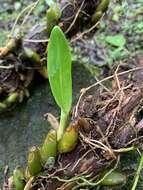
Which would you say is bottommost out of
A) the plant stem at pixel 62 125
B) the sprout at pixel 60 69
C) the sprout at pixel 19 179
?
the sprout at pixel 19 179

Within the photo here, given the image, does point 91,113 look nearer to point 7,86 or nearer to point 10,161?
point 10,161

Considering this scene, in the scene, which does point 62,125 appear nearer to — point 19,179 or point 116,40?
point 19,179

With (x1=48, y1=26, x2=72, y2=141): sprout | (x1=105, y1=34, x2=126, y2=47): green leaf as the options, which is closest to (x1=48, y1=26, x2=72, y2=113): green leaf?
(x1=48, y1=26, x2=72, y2=141): sprout

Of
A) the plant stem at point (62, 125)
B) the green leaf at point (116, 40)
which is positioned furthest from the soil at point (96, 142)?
the green leaf at point (116, 40)

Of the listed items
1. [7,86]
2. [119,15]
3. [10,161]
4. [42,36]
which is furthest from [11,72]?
[119,15]

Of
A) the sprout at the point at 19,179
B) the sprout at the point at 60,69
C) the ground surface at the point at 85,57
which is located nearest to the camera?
the sprout at the point at 60,69

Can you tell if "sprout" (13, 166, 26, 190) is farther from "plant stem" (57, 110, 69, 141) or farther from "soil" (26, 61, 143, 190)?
"plant stem" (57, 110, 69, 141)

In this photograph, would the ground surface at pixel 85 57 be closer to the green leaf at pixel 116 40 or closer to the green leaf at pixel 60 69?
the green leaf at pixel 116 40

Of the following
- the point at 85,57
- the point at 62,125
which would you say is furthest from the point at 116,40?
the point at 62,125
